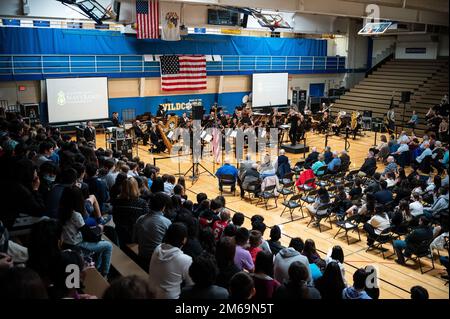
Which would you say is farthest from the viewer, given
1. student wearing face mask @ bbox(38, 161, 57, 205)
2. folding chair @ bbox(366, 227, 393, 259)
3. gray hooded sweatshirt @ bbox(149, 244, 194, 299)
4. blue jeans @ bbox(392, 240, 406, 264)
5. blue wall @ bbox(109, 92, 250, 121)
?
blue wall @ bbox(109, 92, 250, 121)

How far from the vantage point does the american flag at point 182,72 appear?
23.0 metres

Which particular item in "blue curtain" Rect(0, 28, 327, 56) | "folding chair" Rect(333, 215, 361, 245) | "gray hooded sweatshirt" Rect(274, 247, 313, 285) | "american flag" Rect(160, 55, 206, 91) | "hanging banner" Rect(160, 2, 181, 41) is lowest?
"folding chair" Rect(333, 215, 361, 245)

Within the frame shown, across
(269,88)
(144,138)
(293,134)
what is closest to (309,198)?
(293,134)

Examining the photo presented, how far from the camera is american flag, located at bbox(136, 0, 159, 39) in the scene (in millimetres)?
17625

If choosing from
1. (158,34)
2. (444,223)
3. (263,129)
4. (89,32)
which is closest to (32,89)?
(89,32)

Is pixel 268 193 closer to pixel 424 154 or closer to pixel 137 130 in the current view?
pixel 424 154

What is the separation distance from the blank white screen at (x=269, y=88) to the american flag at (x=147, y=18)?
9695mm

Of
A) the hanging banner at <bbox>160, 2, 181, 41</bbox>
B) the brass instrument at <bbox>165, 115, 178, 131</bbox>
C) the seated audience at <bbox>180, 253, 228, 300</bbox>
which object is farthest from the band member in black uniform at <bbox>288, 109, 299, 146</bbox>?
the seated audience at <bbox>180, 253, 228, 300</bbox>

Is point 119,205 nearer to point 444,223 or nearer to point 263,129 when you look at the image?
point 444,223

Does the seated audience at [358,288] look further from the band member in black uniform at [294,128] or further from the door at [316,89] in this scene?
the door at [316,89]

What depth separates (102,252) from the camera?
499cm

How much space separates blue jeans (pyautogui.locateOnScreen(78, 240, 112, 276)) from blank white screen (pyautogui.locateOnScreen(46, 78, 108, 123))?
1630 centimetres

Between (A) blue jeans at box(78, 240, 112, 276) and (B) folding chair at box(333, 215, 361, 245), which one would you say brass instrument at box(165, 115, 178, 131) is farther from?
(A) blue jeans at box(78, 240, 112, 276)

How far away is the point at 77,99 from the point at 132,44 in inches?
158
